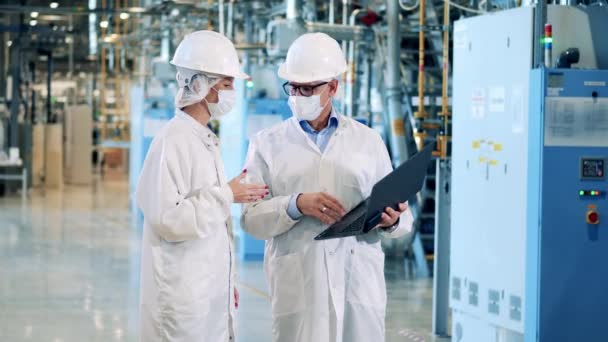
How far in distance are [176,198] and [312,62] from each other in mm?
806

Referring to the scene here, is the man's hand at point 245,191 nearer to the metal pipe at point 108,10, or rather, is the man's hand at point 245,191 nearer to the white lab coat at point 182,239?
the white lab coat at point 182,239

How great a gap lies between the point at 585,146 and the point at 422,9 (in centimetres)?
306

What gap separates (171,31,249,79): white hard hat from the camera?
13.0 ft

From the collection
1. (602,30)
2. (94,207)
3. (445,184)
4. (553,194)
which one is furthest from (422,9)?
(94,207)

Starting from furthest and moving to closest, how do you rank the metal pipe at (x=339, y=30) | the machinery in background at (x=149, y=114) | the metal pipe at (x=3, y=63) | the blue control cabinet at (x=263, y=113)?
the metal pipe at (x=3, y=63)
the machinery in background at (x=149, y=114)
the blue control cabinet at (x=263, y=113)
the metal pipe at (x=339, y=30)

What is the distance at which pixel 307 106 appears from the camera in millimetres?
4102

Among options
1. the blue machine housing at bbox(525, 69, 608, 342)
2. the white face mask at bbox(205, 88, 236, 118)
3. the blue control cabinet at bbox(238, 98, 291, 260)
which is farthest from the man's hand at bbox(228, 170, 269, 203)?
the blue control cabinet at bbox(238, 98, 291, 260)

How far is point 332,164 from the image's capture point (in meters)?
4.11

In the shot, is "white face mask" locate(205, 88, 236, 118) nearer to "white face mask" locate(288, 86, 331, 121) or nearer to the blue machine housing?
"white face mask" locate(288, 86, 331, 121)

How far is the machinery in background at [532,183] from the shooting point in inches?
224

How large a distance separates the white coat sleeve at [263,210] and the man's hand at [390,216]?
0.34 metres

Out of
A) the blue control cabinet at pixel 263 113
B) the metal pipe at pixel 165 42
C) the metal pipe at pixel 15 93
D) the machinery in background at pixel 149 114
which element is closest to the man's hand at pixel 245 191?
the blue control cabinet at pixel 263 113

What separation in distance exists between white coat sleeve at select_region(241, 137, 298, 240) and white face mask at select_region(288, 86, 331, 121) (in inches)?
8.8

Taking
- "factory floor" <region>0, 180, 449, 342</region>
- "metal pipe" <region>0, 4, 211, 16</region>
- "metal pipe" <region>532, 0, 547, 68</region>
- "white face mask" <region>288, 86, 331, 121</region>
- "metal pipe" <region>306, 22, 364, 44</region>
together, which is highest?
"metal pipe" <region>0, 4, 211, 16</region>
